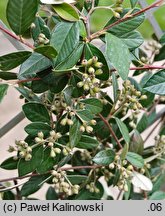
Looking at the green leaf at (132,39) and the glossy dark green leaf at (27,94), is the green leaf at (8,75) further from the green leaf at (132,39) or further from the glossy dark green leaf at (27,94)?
the green leaf at (132,39)

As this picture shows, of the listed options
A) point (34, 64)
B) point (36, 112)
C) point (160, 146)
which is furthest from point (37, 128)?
point (160, 146)

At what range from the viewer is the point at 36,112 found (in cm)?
79

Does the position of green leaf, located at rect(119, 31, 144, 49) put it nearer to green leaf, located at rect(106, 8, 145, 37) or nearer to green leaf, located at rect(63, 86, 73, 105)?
green leaf, located at rect(106, 8, 145, 37)

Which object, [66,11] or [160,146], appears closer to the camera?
[66,11]

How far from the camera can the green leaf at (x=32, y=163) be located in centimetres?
79

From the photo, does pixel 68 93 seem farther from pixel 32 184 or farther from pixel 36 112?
pixel 32 184

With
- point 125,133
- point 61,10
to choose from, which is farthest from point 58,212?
point 61,10

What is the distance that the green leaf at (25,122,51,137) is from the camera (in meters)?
0.77

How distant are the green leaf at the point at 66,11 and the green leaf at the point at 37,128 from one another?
23cm

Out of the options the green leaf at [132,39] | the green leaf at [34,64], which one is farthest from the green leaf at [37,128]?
the green leaf at [132,39]

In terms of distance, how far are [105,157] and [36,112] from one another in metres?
0.19

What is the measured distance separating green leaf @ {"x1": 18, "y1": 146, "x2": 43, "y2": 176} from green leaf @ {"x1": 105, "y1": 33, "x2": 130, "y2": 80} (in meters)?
0.23

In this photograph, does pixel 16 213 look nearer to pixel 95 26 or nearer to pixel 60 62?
pixel 60 62

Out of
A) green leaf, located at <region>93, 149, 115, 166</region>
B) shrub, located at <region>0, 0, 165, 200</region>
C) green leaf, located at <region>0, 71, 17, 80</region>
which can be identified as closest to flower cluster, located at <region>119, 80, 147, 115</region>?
shrub, located at <region>0, 0, 165, 200</region>
